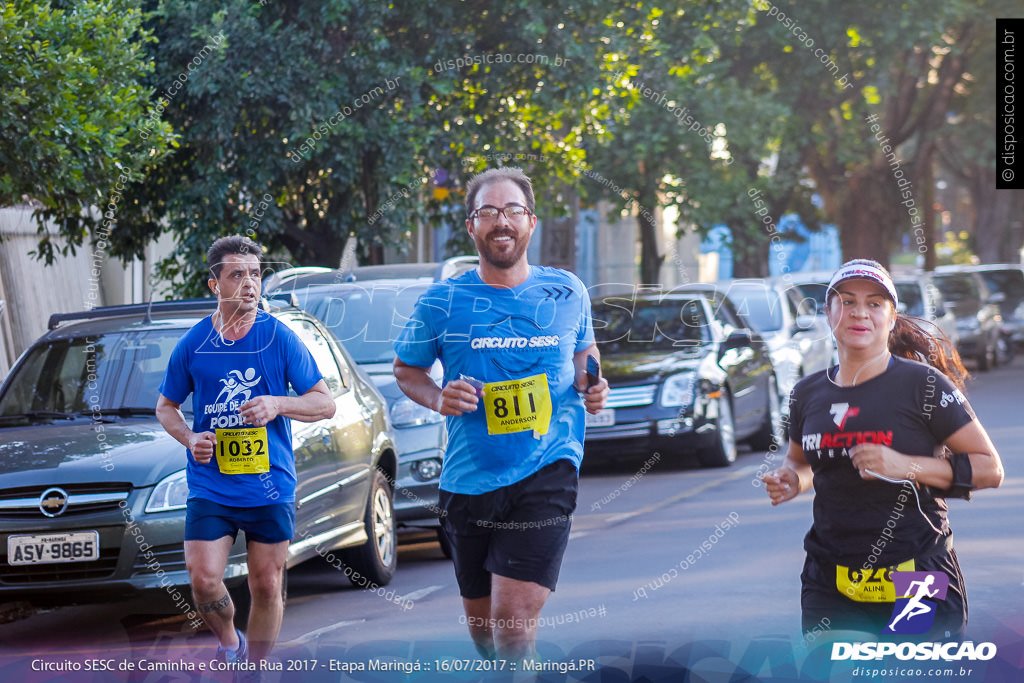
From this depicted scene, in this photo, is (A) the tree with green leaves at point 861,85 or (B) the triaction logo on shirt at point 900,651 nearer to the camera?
(B) the triaction logo on shirt at point 900,651

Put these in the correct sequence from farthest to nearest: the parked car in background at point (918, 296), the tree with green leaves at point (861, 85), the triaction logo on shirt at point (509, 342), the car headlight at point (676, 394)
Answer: the tree with green leaves at point (861, 85)
the parked car in background at point (918, 296)
the car headlight at point (676, 394)
the triaction logo on shirt at point (509, 342)

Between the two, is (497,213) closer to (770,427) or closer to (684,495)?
(684,495)

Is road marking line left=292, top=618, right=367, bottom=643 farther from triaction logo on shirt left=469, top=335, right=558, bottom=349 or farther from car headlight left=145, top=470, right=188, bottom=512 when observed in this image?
triaction logo on shirt left=469, top=335, right=558, bottom=349

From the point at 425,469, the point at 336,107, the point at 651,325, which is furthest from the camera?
the point at 651,325

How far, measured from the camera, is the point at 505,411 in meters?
4.60

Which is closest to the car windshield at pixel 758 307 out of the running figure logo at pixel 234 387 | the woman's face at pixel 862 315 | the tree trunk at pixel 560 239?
the tree trunk at pixel 560 239

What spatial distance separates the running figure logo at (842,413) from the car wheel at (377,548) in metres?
4.54

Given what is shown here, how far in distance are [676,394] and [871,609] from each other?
355 inches

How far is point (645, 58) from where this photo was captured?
58.9 feet

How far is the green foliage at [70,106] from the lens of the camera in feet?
29.7

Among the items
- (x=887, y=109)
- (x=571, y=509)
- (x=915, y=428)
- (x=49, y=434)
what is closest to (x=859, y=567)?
(x=915, y=428)

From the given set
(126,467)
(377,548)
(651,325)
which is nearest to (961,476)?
(126,467)

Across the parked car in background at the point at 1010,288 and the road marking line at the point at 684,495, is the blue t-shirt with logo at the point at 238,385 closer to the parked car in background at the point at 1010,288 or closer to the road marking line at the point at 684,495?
the road marking line at the point at 684,495

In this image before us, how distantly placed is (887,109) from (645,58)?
14.0 metres
